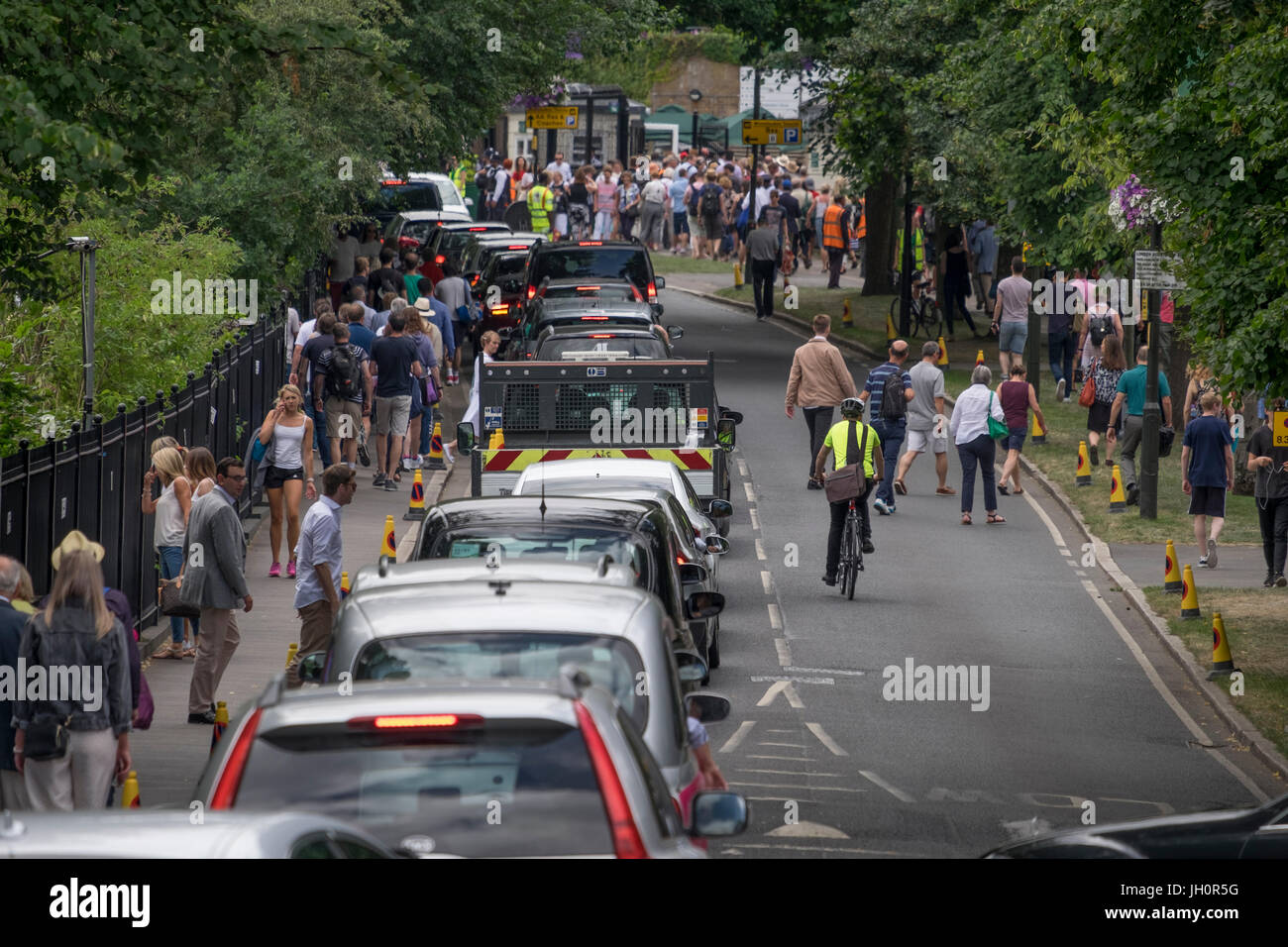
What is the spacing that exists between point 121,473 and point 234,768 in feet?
32.4

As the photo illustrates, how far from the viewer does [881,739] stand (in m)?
13.6

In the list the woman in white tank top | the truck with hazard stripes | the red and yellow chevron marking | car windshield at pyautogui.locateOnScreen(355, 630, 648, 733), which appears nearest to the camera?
car windshield at pyautogui.locateOnScreen(355, 630, 648, 733)

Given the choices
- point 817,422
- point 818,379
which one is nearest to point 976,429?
point 818,379

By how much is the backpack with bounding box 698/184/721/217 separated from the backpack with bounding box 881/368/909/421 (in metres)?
29.4

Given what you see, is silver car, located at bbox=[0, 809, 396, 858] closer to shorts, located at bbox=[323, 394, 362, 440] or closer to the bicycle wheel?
the bicycle wheel

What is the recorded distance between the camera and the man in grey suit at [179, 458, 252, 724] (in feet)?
41.8

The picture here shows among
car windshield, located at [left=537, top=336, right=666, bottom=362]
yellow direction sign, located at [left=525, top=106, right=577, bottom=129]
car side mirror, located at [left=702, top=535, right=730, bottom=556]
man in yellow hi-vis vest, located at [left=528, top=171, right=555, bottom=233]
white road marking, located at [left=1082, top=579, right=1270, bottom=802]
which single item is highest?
yellow direction sign, located at [left=525, top=106, right=577, bottom=129]

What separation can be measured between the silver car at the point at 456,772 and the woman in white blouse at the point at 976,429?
16.5 m

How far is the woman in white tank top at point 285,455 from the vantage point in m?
18.0
